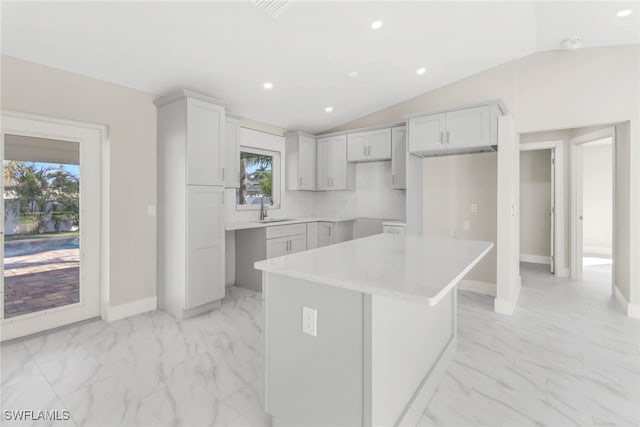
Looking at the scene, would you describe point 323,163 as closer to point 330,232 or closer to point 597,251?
point 330,232

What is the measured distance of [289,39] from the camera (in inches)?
118

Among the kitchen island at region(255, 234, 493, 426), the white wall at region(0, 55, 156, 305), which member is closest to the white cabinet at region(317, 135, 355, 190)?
the white wall at region(0, 55, 156, 305)

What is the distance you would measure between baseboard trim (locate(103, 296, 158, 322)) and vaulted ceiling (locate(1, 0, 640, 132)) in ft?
7.31

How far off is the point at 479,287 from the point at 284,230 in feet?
8.84

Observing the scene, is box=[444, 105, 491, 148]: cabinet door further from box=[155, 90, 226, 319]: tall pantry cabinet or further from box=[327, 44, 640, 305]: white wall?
box=[155, 90, 226, 319]: tall pantry cabinet

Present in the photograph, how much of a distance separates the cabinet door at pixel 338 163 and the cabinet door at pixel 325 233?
67 centimetres

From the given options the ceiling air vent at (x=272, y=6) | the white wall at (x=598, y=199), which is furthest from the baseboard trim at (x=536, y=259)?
the ceiling air vent at (x=272, y=6)

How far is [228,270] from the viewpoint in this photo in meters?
4.46

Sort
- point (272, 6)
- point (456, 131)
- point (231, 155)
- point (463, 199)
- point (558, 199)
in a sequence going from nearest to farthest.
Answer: point (272, 6), point (456, 131), point (231, 155), point (463, 199), point (558, 199)

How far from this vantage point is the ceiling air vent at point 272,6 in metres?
2.46

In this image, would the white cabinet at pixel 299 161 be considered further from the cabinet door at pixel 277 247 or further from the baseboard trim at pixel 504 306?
the baseboard trim at pixel 504 306

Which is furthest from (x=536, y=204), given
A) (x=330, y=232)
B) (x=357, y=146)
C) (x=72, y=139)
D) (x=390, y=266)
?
(x=72, y=139)

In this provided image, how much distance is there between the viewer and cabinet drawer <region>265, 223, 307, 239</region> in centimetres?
421

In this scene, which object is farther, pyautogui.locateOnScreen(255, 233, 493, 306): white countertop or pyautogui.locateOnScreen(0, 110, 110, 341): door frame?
pyautogui.locateOnScreen(0, 110, 110, 341): door frame
